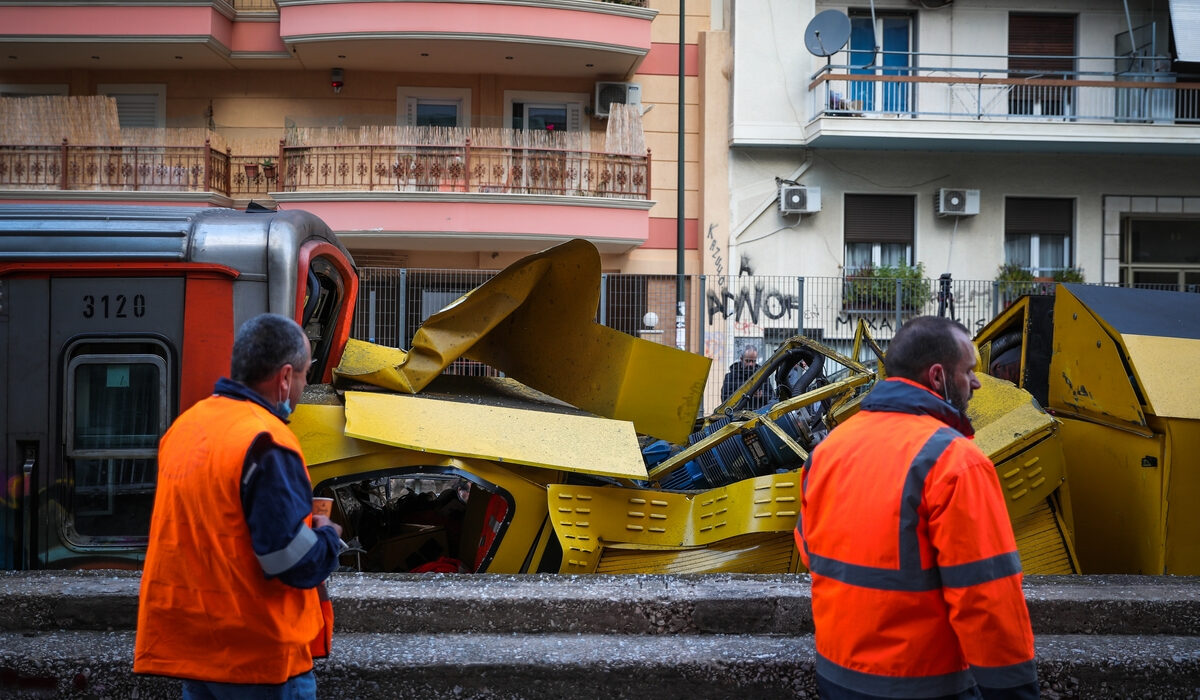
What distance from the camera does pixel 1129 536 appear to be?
4.70 meters

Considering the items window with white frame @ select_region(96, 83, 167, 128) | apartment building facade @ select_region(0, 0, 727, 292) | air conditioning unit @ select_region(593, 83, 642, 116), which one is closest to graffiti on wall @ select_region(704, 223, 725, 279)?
apartment building facade @ select_region(0, 0, 727, 292)

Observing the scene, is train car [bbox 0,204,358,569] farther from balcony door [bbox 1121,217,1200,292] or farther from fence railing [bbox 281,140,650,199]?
Answer: balcony door [bbox 1121,217,1200,292]

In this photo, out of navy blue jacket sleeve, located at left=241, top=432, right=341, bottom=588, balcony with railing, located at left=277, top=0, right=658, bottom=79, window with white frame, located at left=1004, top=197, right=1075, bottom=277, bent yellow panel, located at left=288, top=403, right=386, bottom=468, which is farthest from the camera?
window with white frame, located at left=1004, top=197, right=1075, bottom=277

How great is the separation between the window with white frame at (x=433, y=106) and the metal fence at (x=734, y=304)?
14.8 ft

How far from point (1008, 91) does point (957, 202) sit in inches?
86.5

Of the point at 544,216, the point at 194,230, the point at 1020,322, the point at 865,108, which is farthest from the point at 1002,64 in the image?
the point at 194,230

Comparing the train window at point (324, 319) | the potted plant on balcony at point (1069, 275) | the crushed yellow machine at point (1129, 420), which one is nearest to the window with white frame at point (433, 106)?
the potted plant on balcony at point (1069, 275)

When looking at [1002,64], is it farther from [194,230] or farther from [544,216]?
[194,230]

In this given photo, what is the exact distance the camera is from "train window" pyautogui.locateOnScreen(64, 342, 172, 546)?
4145mm

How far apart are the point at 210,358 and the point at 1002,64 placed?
17.5m

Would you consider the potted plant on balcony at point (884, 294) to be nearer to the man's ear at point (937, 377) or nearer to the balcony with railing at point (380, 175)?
the balcony with railing at point (380, 175)

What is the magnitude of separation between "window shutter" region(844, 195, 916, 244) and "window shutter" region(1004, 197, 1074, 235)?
6.14 feet

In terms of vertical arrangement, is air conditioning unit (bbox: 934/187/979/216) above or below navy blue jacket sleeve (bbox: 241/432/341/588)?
above

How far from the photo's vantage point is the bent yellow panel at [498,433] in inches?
164
